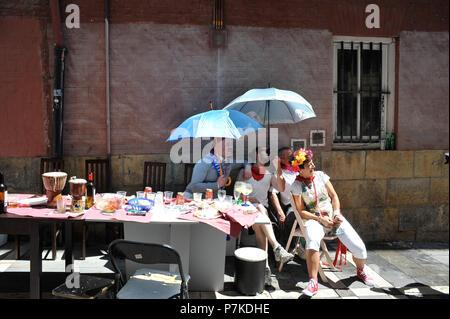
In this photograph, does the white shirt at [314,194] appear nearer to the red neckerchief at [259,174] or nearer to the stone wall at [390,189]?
the red neckerchief at [259,174]

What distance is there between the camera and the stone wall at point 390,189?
5.88 m

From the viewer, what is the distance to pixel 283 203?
5.05 metres

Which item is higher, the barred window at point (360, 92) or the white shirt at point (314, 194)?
the barred window at point (360, 92)

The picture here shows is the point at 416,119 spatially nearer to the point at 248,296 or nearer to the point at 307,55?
the point at 307,55

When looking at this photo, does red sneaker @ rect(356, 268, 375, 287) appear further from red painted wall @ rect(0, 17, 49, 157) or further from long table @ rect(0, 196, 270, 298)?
red painted wall @ rect(0, 17, 49, 157)

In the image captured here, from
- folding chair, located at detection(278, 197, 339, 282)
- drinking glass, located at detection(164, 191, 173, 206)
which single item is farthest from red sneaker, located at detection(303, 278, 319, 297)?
drinking glass, located at detection(164, 191, 173, 206)

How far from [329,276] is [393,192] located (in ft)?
7.91

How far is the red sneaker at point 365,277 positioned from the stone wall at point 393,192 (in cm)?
173

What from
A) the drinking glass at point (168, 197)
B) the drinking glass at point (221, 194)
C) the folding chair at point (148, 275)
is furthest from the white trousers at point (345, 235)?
the folding chair at point (148, 275)

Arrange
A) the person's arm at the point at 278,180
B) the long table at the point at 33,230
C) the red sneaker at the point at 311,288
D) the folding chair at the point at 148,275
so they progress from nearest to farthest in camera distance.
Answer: the folding chair at the point at 148,275 < the long table at the point at 33,230 < the red sneaker at the point at 311,288 < the person's arm at the point at 278,180

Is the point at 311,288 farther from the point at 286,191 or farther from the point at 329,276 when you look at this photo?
the point at 286,191

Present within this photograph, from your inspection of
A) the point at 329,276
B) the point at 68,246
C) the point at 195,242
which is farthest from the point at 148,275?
the point at 329,276

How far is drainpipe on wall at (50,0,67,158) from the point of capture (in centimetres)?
523

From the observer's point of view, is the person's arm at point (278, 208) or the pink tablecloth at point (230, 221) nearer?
the pink tablecloth at point (230, 221)
